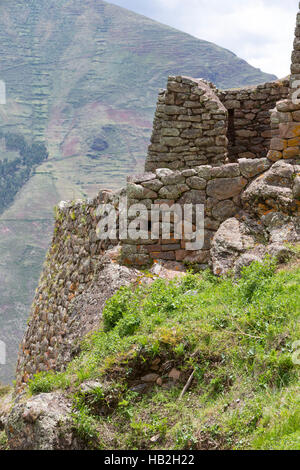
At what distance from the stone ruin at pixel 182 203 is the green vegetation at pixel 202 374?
870mm

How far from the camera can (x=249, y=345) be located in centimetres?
404

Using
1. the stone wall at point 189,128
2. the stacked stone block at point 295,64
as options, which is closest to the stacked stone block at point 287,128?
the stacked stone block at point 295,64

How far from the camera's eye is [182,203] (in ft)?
21.9

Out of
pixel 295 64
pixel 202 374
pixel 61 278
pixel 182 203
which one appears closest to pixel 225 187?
pixel 182 203

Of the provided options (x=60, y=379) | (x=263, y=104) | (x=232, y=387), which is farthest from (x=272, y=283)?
(x=263, y=104)

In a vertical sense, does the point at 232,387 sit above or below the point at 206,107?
below

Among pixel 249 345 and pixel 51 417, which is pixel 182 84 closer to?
pixel 249 345

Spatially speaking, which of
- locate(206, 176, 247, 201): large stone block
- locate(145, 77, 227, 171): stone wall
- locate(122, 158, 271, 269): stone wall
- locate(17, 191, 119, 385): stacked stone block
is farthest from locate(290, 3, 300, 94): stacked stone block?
locate(17, 191, 119, 385): stacked stone block

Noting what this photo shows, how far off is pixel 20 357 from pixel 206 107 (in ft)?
20.1

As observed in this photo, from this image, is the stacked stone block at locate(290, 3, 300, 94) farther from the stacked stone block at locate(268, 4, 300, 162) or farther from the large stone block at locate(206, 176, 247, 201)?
the large stone block at locate(206, 176, 247, 201)

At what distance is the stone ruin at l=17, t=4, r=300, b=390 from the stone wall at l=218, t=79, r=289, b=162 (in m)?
1.02

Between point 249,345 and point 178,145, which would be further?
point 178,145

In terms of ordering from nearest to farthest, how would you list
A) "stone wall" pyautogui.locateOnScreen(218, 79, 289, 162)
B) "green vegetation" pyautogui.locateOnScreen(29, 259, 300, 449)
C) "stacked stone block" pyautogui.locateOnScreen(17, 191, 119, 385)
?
"green vegetation" pyautogui.locateOnScreen(29, 259, 300, 449)
"stacked stone block" pyautogui.locateOnScreen(17, 191, 119, 385)
"stone wall" pyautogui.locateOnScreen(218, 79, 289, 162)

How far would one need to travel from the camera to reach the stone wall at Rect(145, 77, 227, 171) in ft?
29.4
